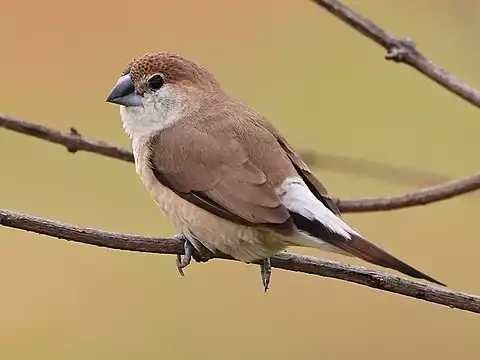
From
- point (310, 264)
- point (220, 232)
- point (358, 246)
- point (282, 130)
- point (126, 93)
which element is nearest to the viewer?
point (358, 246)

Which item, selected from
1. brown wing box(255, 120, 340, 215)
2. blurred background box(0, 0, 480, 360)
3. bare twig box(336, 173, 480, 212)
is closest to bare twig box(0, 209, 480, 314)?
brown wing box(255, 120, 340, 215)

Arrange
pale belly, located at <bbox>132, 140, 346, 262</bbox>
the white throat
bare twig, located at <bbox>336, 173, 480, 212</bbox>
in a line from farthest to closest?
1. the white throat
2. bare twig, located at <bbox>336, 173, 480, 212</bbox>
3. pale belly, located at <bbox>132, 140, 346, 262</bbox>

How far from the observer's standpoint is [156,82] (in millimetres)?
2230

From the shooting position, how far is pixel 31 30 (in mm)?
4320

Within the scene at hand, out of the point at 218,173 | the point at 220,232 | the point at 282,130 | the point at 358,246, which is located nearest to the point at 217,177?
the point at 218,173

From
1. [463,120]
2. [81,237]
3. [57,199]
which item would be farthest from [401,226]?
[81,237]

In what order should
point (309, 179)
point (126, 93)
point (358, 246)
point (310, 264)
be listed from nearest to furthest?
point (358, 246)
point (310, 264)
point (309, 179)
point (126, 93)

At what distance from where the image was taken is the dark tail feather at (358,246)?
1.63m

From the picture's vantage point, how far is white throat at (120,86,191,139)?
2211 mm

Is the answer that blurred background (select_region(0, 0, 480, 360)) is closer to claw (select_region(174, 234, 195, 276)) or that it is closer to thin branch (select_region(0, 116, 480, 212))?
thin branch (select_region(0, 116, 480, 212))

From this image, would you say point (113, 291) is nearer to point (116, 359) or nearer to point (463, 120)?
point (116, 359)

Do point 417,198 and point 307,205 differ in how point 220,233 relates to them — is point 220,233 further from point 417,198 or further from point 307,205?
point 417,198

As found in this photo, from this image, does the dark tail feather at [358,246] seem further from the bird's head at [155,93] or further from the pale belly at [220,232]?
the bird's head at [155,93]

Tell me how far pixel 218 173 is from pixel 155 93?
0.31 metres
